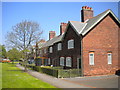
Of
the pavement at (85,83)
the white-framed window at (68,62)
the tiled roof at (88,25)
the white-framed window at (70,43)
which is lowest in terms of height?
the pavement at (85,83)

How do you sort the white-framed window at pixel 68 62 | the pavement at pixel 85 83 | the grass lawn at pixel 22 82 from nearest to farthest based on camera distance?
the grass lawn at pixel 22 82
the pavement at pixel 85 83
the white-framed window at pixel 68 62

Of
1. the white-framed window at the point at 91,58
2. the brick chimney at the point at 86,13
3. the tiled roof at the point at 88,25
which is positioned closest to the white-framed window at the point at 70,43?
the tiled roof at the point at 88,25

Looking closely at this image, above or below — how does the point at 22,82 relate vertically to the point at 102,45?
below

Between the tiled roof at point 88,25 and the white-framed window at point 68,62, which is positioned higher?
the tiled roof at point 88,25

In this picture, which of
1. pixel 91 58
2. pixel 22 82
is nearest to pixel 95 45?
pixel 91 58

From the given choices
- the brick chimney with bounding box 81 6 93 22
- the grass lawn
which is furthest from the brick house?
the grass lawn

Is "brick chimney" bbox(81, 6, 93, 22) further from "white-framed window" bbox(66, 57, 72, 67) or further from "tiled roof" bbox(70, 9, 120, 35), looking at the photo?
"white-framed window" bbox(66, 57, 72, 67)

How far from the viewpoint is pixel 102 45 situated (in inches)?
857

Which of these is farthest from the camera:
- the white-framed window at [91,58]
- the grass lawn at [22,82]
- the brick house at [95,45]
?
the white-framed window at [91,58]

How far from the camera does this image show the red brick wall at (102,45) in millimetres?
20578

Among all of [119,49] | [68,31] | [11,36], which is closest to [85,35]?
[68,31]

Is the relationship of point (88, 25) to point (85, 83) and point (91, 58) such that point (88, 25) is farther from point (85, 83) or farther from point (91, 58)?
point (85, 83)

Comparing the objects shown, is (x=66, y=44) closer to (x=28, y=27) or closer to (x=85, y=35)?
(x=85, y=35)

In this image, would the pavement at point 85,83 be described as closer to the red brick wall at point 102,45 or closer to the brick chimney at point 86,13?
the red brick wall at point 102,45
